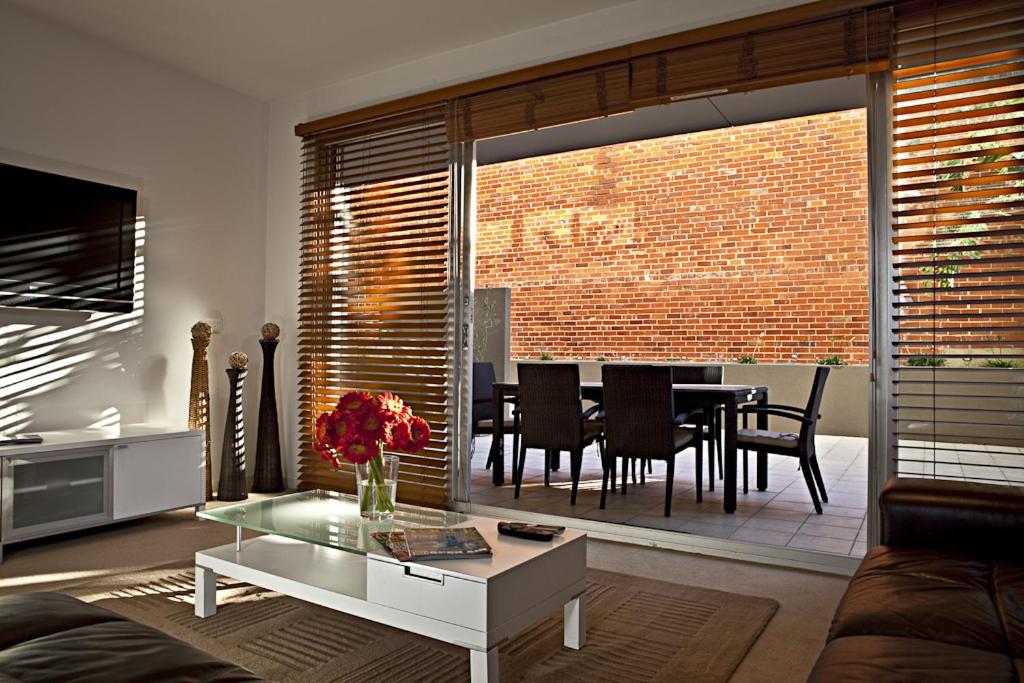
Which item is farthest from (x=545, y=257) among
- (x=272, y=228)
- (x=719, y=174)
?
(x=272, y=228)

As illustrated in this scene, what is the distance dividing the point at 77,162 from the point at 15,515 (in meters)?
1.87

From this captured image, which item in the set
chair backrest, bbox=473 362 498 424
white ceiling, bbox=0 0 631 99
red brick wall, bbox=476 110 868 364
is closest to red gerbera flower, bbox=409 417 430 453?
white ceiling, bbox=0 0 631 99

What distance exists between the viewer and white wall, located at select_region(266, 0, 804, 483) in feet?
11.6

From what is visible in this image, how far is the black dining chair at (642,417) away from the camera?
13.6 ft

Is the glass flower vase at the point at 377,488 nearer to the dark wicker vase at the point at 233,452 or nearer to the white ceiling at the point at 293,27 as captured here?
the dark wicker vase at the point at 233,452

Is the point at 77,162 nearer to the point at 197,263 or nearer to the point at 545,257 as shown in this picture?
the point at 197,263

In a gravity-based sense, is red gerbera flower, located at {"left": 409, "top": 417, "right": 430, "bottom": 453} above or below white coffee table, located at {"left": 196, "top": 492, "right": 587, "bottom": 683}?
above

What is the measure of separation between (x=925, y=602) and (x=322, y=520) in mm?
1879

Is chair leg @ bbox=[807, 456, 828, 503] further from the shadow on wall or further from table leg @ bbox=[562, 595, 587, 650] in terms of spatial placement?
the shadow on wall

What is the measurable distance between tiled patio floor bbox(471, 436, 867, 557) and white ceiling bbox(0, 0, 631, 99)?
8.87 feet

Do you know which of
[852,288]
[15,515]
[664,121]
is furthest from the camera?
[852,288]

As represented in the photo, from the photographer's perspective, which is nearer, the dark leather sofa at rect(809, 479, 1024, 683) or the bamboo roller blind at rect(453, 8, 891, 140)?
the dark leather sofa at rect(809, 479, 1024, 683)

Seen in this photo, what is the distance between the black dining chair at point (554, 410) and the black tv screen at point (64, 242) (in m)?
2.36

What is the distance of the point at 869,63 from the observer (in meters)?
3.06
